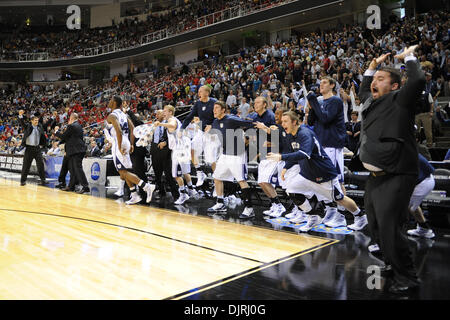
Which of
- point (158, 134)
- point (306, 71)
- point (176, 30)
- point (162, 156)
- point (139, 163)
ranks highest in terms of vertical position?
point (176, 30)

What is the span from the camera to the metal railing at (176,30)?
21172mm

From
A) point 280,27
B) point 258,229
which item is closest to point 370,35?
point 280,27

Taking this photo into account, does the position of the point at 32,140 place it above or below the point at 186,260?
above

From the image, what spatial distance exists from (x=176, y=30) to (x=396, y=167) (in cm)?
2546

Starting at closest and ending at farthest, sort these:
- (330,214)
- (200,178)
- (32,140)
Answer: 1. (330,214)
2. (200,178)
3. (32,140)

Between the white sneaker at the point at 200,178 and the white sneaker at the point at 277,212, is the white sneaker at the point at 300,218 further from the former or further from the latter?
the white sneaker at the point at 200,178

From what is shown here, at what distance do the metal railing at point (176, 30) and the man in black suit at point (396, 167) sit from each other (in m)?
18.3

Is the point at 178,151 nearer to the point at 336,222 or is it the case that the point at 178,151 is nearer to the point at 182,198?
the point at 182,198

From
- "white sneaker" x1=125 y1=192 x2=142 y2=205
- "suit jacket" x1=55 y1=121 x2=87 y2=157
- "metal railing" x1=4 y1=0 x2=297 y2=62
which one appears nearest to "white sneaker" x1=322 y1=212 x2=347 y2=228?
"white sneaker" x1=125 y1=192 x2=142 y2=205

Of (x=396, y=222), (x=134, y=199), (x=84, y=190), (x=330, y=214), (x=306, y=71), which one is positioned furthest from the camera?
(x=306, y=71)

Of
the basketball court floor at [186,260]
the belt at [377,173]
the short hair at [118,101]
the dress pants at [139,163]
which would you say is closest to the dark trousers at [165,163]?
the dress pants at [139,163]

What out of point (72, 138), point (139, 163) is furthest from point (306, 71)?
point (72, 138)

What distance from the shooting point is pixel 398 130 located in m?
2.46

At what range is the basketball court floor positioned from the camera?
243 cm
